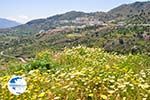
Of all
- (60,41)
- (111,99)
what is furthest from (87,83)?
(60,41)

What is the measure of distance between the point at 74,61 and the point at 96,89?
7526mm

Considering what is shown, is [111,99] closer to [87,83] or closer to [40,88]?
[87,83]

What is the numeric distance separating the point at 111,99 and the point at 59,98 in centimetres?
94

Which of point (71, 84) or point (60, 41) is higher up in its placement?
point (71, 84)

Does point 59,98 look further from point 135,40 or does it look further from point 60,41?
point 60,41

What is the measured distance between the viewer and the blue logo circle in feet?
24.1

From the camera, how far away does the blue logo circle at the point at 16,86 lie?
24.1 feet

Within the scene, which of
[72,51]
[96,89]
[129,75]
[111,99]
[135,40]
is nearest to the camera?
[111,99]

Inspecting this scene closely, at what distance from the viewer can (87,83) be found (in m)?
8.56

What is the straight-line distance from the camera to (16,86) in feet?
24.2

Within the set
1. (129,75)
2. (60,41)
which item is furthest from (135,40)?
(129,75)

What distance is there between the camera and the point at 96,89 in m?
8.51

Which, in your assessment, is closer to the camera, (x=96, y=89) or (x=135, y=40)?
(x=96, y=89)

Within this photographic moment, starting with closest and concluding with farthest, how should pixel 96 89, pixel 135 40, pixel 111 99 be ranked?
pixel 111 99
pixel 96 89
pixel 135 40
